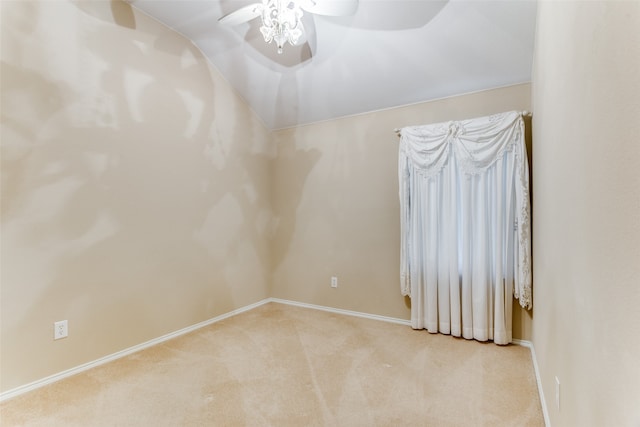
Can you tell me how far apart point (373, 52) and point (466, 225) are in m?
1.76

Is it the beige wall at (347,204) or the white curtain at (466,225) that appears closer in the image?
the white curtain at (466,225)

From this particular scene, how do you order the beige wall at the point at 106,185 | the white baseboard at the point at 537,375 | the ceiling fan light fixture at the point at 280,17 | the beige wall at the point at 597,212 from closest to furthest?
the beige wall at the point at 597,212 < the white baseboard at the point at 537,375 < the ceiling fan light fixture at the point at 280,17 < the beige wall at the point at 106,185

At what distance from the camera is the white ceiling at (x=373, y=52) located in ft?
7.77

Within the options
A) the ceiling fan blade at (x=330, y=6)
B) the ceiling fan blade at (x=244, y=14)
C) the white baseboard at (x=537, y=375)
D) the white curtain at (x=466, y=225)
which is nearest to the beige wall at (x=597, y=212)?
the white baseboard at (x=537, y=375)

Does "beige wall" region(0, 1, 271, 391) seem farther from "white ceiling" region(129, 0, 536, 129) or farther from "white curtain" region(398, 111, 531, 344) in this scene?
"white curtain" region(398, 111, 531, 344)

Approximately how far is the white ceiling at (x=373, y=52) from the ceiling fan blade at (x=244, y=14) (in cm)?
58

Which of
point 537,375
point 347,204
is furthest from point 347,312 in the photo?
point 537,375

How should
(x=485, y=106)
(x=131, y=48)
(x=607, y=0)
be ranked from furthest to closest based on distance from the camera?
(x=485, y=106) < (x=131, y=48) < (x=607, y=0)

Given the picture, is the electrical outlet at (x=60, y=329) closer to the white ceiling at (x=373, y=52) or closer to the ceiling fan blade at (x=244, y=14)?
the ceiling fan blade at (x=244, y=14)

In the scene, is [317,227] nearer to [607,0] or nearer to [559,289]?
[559,289]

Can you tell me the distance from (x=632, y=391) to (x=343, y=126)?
334 centimetres

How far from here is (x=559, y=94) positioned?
4.35ft

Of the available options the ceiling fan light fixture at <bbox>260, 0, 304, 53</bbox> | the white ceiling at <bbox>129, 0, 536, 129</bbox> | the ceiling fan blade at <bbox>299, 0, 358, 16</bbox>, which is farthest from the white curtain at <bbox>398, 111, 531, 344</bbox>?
the ceiling fan light fixture at <bbox>260, 0, 304, 53</bbox>

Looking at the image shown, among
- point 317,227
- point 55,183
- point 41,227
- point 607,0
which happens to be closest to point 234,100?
point 317,227
